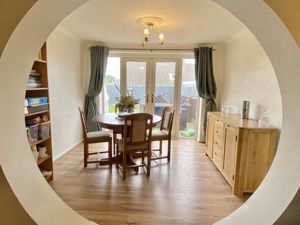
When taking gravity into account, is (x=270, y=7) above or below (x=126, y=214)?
above

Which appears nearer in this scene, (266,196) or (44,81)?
(266,196)

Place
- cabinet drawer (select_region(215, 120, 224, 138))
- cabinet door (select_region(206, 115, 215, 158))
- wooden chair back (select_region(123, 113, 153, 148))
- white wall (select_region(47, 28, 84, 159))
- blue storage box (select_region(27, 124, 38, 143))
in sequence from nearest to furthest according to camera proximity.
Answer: blue storage box (select_region(27, 124, 38, 143)) < wooden chair back (select_region(123, 113, 153, 148)) < cabinet drawer (select_region(215, 120, 224, 138)) < white wall (select_region(47, 28, 84, 159)) < cabinet door (select_region(206, 115, 215, 158))

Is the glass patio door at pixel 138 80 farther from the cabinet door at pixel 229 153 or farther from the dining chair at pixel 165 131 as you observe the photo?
the cabinet door at pixel 229 153

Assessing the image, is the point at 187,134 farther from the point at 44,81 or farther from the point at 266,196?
the point at 266,196

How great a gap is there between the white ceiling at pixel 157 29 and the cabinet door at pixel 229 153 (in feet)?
5.18

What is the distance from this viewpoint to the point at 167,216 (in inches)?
79.4

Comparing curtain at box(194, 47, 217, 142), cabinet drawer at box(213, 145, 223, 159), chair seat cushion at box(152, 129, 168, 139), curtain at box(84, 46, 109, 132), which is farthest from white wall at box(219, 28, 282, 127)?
curtain at box(84, 46, 109, 132)

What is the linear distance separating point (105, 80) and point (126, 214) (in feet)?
11.6

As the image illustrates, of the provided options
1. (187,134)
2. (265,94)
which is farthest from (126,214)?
(187,134)

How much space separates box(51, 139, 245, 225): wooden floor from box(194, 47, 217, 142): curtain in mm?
1649

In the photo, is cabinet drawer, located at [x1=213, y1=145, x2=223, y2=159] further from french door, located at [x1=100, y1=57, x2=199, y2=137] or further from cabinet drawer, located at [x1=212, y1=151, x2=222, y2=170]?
french door, located at [x1=100, y1=57, x2=199, y2=137]

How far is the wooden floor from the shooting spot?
202cm

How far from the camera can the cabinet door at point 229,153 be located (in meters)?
2.54

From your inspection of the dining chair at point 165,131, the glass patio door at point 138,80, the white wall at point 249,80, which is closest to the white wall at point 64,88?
the glass patio door at point 138,80
